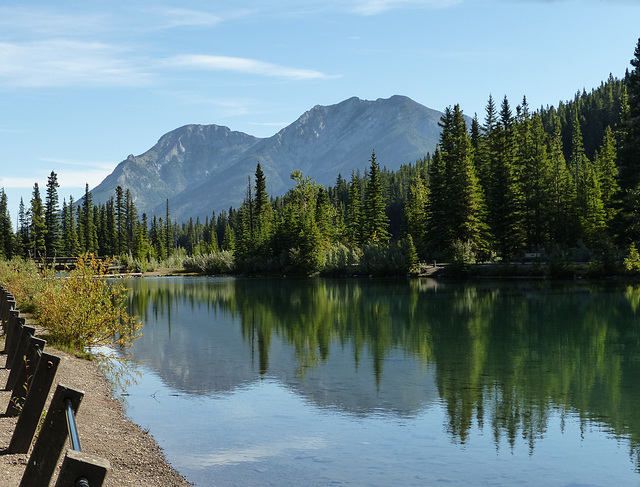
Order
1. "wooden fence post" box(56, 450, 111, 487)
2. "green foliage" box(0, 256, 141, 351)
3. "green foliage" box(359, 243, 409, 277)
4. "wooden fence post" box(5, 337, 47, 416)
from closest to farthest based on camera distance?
"wooden fence post" box(56, 450, 111, 487) < "wooden fence post" box(5, 337, 47, 416) < "green foliage" box(0, 256, 141, 351) < "green foliage" box(359, 243, 409, 277)

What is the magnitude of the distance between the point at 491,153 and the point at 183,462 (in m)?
75.3

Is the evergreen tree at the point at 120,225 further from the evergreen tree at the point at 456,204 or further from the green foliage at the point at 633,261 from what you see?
the green foliage at the point at 633,261

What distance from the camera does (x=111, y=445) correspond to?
33.2 feet

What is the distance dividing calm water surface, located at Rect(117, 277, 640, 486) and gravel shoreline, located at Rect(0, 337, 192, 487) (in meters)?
0.44

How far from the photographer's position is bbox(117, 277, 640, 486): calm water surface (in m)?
10.1

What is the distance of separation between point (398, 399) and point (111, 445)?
22.3 feet

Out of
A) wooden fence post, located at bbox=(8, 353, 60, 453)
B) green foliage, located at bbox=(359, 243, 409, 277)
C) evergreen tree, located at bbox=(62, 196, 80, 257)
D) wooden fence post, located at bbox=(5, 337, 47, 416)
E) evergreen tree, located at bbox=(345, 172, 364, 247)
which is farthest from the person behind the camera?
evergreen tree, located at bbox=(62, 196, 80, 257)

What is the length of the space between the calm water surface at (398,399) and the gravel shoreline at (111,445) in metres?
0.44

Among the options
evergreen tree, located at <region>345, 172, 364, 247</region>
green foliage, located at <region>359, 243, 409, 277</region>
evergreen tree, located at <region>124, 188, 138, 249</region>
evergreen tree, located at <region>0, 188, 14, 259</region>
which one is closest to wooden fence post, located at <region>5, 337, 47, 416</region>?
green foliage, located at <region>359, 243, 409, 277</region>

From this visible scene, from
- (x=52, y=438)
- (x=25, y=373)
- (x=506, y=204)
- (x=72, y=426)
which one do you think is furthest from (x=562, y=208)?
(x=72, y=426)

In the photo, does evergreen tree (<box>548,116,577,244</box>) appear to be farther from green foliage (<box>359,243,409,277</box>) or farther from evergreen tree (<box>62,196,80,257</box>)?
evergreen tree (<box>62,196,80,257</box>)

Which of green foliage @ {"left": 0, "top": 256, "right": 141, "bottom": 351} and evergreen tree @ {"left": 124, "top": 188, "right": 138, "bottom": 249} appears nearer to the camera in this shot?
green foliage @ {"left": 0, "top": 256, "right": 141, "bottom": 351}

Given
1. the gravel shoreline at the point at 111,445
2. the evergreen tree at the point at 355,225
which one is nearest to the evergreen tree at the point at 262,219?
the evergreen tree at the point at 355,225

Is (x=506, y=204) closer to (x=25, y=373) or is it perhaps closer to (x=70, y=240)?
(x=25, y=373)
